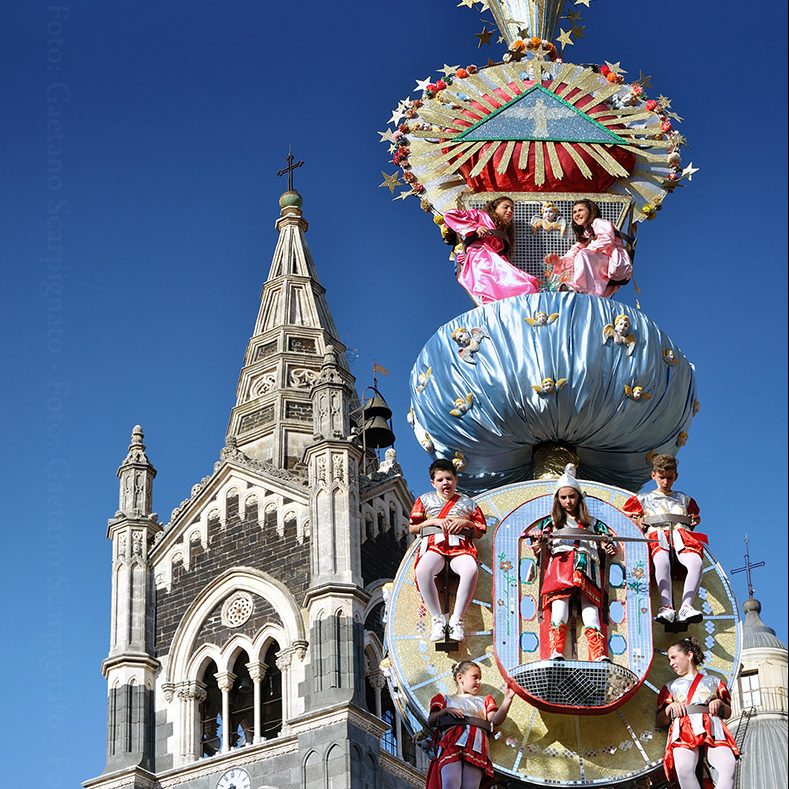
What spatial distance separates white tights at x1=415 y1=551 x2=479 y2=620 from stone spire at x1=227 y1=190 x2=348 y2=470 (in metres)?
31.2

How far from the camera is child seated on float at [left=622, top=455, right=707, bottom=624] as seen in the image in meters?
19.6

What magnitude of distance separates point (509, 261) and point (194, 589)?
29.0 meters

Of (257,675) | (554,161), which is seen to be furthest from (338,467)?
(554,161)

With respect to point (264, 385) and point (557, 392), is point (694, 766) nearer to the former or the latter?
point (557, 392)

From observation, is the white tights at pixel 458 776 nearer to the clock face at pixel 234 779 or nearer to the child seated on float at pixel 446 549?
the child seated on float at pixel 446 549

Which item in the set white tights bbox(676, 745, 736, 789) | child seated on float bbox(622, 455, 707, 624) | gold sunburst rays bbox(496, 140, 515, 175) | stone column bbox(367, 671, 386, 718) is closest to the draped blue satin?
child seated on float bbox(622, 455, 707, 624)

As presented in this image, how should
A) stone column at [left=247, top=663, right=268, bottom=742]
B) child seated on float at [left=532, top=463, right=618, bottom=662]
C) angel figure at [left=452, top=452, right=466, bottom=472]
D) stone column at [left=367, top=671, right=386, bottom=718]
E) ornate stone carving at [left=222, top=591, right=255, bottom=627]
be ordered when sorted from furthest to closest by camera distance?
ornate stone carving at [left=222, top=591, right=255, bottom=627] < stone column at [left=247, top=663, right=268, bottom=742] < stone column at [left=367, top=671, right=386, bottom=718] < angel figure at [left=452, top=452, right=466, bottom=472] < child seated on float at [left=532, top=463, right=618, bottom=662]

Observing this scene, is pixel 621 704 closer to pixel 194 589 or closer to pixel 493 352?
pixel 493 352

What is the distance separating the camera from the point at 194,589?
4988 centimetres

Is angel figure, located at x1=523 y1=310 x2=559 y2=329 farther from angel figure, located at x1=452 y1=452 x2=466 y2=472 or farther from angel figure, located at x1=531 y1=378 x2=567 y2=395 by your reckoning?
angel figure, located at x1=452 y1=452 x2=466 y2=472

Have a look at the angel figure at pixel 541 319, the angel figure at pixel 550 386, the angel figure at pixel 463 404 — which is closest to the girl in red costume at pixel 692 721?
the angel figure at pixel 550 386

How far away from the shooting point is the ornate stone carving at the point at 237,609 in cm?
4888

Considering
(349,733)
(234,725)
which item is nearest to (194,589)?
(234,725)

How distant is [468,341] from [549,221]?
183cm
